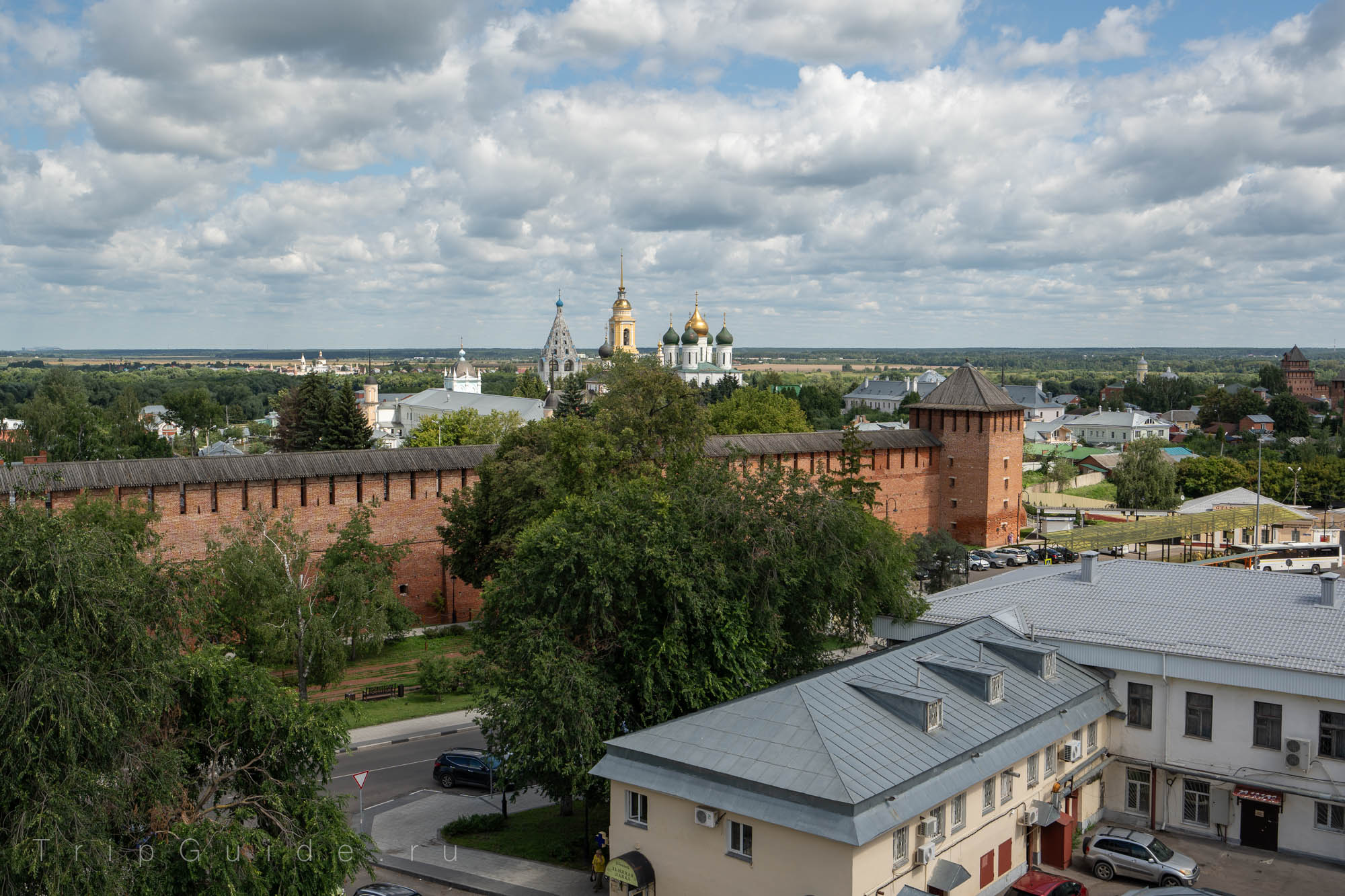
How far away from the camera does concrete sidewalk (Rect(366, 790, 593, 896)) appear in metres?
15.3

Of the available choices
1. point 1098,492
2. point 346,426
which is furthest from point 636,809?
point 1098,492

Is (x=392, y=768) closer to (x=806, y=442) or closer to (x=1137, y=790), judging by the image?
(x=1137, y=790)

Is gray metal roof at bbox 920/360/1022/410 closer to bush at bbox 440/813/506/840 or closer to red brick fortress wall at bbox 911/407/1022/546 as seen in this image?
red brick fortress wall at bbox 911/407/1022/546

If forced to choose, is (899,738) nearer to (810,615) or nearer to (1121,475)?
(810,615)

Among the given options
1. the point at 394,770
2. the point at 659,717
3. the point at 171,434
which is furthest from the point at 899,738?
the point at 171,434

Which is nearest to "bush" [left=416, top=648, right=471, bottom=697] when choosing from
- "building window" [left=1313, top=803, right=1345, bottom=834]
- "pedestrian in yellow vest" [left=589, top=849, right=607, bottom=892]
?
"pedestrian in yellow vest" [left=589, top=849, right=607, bottom=892]

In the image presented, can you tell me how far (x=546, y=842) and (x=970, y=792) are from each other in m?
6.80

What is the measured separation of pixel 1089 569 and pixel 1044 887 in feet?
26.7

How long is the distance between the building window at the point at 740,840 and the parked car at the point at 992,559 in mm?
28756

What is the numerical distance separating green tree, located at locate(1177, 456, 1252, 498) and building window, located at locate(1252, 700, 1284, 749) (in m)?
46.4

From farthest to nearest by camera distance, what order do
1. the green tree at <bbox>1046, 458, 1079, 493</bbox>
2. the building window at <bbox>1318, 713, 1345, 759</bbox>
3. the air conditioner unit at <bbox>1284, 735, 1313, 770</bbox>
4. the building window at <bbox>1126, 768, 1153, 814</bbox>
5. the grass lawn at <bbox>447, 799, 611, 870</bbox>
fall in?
1. the green tree at <bbox>1046, 458, 1079, 493</bbox>
2. the building window at <bbox>1126, 768, 1153, 814</bbox>
3. the grass lawn at <bbox>447, 799, 611, 870</bbox>
4. the air conditioner unit at <bbox>1284, 735, 1313, 770</bbox>
5. the building window at <bbox>1318, 713, 1345, 759</bbox>

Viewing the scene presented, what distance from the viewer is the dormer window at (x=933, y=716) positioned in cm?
1441

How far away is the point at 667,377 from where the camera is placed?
94.8ft

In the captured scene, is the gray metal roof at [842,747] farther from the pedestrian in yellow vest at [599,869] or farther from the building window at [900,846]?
the pedestrian in yellow vest at [599,869]
